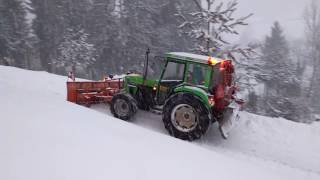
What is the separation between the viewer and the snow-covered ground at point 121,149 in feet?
16.9

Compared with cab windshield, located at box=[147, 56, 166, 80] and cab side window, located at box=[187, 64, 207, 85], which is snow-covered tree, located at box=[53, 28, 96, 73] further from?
cab side window, located at box=[187, 64, 207, 85]

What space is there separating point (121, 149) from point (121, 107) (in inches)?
178

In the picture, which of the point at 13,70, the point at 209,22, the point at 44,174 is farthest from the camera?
the point at 209,22

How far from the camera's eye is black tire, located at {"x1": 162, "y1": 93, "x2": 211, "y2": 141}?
9.51 metres

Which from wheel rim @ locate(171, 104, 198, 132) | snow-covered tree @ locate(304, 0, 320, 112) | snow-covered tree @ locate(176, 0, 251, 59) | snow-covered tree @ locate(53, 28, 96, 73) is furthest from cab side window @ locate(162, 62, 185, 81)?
snow-covered tree @ locate(304, 0, 320, 112)

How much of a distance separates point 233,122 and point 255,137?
2.73 feet

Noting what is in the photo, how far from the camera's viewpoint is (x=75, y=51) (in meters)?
36.7

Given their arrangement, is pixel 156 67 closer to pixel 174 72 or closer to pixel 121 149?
pixel 174 72

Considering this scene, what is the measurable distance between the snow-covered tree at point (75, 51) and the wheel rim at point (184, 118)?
2817 centimetres

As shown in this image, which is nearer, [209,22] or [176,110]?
[176,110]

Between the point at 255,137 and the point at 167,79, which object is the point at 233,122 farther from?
the point at 167,79

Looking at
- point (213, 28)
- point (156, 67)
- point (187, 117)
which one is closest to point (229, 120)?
point (187, 117)

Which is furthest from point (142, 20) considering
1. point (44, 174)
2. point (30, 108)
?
point (44, 174)

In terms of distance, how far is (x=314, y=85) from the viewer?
3959cm
